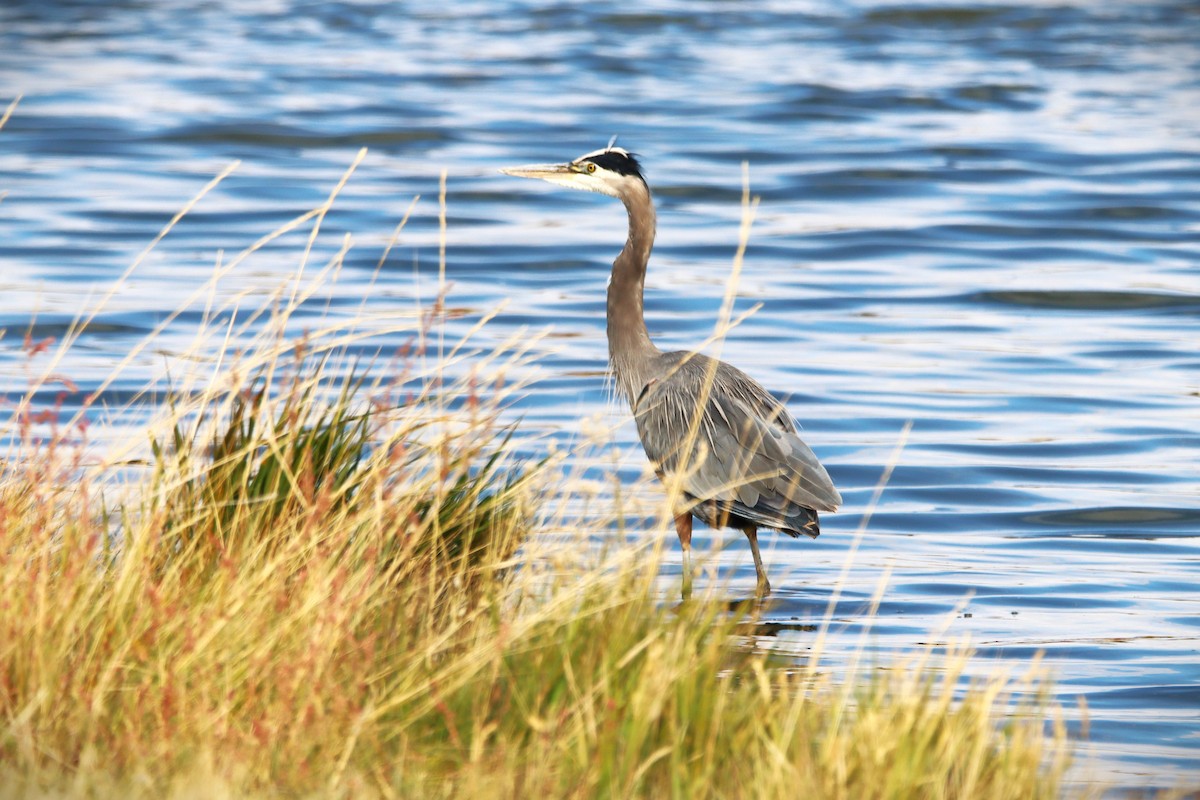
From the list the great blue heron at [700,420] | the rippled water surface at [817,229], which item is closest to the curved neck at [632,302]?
the great blue heron at [700,420]

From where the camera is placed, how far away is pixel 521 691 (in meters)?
4.39

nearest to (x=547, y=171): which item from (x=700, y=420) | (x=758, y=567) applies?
(x=700, y=420)

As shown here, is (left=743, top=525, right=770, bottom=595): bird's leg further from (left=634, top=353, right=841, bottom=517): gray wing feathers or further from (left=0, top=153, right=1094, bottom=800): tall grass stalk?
(left=0, top=153, right=1094, bottom=800): tall grass stalk

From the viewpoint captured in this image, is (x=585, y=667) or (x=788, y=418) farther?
(x=788, y=418)

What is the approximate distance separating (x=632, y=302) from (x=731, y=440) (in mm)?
911

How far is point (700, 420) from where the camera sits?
7754 mm

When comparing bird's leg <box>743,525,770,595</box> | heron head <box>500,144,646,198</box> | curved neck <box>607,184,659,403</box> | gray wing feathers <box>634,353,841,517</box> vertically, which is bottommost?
bird's leg <box>743,525,770,595</box>

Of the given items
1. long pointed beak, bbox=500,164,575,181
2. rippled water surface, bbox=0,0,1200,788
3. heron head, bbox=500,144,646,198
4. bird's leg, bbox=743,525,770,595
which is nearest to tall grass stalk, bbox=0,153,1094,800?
rippled water surface, bbox=0,0,1200,788

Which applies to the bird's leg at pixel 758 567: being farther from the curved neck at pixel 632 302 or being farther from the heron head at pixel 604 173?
the heron head at pixel 604 173

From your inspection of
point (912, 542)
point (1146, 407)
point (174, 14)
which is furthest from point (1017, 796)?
point (174, 14)

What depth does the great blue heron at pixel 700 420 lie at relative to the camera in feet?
24.6

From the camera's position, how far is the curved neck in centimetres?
831

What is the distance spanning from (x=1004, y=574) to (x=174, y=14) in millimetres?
29977

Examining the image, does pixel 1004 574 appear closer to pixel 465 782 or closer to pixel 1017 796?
pixel 1017 796
